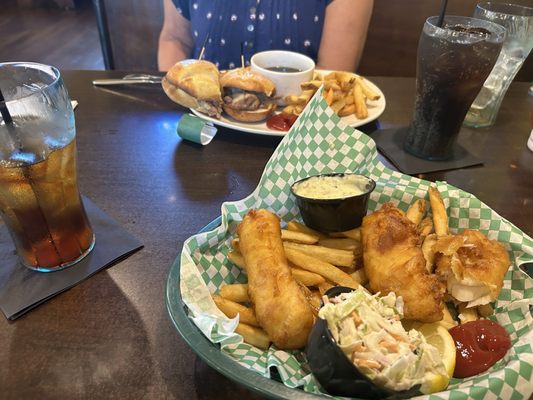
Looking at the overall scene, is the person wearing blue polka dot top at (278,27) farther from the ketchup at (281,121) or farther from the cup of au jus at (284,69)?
the ketchup at (281,121)

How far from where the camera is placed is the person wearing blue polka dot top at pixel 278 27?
288 centimetres

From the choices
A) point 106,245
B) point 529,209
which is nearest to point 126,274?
point 106,245

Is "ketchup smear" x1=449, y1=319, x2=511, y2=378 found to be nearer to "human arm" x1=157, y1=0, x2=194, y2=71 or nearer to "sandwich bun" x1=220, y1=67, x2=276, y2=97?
"sandwich bun" x1=220, y1=67, x2=276, y2=97

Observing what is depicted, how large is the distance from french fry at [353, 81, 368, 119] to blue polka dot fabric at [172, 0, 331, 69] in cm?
95

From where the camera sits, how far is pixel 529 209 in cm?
163

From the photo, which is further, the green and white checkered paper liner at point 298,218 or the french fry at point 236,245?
the french fry at point 236,245

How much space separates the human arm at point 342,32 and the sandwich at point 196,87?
3.46 ft

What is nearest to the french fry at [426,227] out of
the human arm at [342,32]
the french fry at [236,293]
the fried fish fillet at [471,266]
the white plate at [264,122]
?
the fried fish fillet at [471,266]

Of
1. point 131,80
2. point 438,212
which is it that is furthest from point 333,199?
point 131,80

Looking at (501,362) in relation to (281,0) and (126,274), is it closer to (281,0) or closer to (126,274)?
(126,274)

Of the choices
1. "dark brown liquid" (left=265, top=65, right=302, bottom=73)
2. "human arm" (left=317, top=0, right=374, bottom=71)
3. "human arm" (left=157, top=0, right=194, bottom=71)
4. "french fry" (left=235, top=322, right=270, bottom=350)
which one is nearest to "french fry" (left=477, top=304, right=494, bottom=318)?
"french fry" (left=235, top=322, right=270, bottom=350)

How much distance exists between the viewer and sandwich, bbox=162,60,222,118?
2074 mm

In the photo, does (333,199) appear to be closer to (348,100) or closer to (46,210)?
(46,210)

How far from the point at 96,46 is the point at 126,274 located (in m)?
6.39
